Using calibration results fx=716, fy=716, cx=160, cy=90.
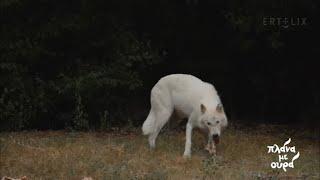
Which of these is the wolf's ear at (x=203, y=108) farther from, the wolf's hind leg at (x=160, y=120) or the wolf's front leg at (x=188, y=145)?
the wolf's hind leg at (x=160, y=120)

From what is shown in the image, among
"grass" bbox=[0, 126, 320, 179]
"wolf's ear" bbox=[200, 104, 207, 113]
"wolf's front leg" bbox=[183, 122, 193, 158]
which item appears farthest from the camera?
"wolf's ear" bbox=[200, 104, 207, 113]

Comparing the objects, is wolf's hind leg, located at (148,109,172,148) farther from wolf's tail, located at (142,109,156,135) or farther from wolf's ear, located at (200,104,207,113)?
wolf's ear, located at (200,104,207,113)

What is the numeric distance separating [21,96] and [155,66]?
3118 millimetres

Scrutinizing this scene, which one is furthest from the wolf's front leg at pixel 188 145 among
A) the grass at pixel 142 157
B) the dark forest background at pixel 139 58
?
the dark forest background at pixel 139 58

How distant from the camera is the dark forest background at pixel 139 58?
14.3 metres

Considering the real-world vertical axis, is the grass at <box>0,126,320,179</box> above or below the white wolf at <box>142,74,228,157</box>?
below

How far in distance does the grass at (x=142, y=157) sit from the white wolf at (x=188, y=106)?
344mm

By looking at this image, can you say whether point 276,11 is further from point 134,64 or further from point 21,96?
point 21,96

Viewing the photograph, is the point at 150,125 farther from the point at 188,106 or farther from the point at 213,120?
the point at 213,120

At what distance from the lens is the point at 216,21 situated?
15.5 meters

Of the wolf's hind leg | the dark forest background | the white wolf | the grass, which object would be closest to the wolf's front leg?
the white wolf

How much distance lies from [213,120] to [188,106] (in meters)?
0.70

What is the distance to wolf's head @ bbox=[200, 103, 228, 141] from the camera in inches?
404

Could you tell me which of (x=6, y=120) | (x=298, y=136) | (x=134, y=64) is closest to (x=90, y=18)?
(x=134, y=64)
